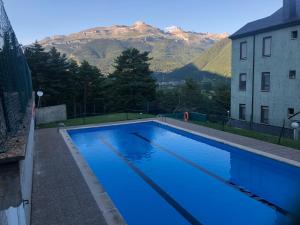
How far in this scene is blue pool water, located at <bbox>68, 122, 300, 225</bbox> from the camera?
8008mm

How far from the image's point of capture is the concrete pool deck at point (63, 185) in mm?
6702

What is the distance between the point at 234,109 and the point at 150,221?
17.0 m

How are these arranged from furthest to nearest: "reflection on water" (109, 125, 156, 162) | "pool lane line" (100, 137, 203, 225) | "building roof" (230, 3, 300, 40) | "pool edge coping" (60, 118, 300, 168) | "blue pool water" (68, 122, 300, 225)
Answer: "building roof" (230, 3, 300, 40)
"reflection on water" (109, 125, 156, 162)
"pool edge coping" (60, 118, 300, 168)
"blue pool water" (68, 122, 300, 225)
"pool lane line" (100, 137, 203, 225)

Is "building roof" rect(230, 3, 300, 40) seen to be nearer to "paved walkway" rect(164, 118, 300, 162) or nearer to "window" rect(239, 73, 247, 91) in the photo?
"window" rect(239, 73, 247, 91)

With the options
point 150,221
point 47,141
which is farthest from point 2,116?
point 47,141

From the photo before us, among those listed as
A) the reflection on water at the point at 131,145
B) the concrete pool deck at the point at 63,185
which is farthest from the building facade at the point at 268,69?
the reflection on water at the point at 131,145

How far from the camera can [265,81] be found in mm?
19688

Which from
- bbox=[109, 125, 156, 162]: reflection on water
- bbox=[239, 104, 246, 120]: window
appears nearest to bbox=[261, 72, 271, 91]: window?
bbox=[239, 104, 246, 120]: window

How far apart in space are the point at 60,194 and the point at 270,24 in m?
17.1

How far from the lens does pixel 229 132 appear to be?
1675 cm

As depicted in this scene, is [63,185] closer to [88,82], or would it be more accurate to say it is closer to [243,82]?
[243,82]

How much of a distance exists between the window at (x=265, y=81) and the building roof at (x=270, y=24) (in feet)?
9.67

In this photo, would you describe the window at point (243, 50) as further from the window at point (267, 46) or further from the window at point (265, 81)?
the window at point (265, 81)

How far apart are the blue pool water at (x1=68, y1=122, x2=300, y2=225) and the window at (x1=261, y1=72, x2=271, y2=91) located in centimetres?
681
